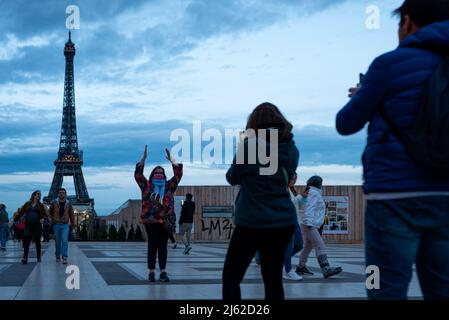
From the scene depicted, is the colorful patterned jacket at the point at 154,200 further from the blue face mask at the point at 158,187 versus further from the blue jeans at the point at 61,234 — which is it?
the blue jeans at the point at 61,234

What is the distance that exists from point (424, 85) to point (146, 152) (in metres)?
6.17

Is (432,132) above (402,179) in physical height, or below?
above

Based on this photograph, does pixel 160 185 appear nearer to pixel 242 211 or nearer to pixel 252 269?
pixel 252 269

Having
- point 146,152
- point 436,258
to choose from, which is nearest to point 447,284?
point 436,258

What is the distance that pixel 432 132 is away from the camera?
262cm

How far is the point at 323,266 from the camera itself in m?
9.63

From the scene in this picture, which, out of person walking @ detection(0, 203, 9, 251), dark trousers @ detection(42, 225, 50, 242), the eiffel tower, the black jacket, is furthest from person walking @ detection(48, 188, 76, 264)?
the eiffel tower

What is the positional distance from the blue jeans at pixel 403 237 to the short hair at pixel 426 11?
78cm

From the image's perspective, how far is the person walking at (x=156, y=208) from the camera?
8914 mm

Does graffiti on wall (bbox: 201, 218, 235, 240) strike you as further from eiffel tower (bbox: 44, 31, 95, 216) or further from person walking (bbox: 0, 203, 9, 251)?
eiffel tower (bbox: 44, 31, 95, 216)

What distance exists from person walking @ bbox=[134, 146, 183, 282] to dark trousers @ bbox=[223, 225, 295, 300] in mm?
4496

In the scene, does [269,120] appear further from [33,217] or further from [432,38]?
[33,217]

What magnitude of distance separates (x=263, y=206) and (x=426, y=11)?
183cm

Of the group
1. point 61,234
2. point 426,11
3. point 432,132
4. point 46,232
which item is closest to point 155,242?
point 61,234
